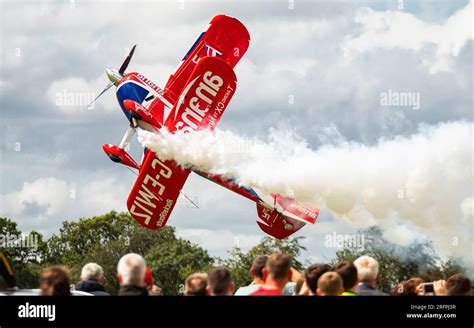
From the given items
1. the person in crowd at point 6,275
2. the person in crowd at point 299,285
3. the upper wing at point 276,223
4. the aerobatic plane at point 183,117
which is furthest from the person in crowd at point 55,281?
the upper wing at point 276,223

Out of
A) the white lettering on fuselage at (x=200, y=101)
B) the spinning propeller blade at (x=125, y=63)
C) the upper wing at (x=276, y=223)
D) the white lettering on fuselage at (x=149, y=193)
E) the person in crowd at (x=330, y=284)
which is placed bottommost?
the person in crowd at (x=330, y=284)

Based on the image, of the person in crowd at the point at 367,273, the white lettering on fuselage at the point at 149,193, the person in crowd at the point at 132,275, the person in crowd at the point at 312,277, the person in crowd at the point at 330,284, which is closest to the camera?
the person in crowd at the point at 132,275

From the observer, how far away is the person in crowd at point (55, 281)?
10703 mm

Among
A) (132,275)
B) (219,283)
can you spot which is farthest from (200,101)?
(132,275)

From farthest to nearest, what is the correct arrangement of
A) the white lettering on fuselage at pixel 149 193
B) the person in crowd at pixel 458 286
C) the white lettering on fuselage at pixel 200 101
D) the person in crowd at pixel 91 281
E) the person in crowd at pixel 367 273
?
the white lettering on fuselage at pixel 149 193, the white lettering on fuselage at pixel 200 101, the person in crowd at pixel 91 281, the person in crowd at pixel 367 273, the person in crowd at pixel 458 286

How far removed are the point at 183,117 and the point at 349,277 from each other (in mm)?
20687

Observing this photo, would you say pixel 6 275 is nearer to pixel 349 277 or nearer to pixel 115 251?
pixel 349 277

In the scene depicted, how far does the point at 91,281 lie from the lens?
13.7 metres

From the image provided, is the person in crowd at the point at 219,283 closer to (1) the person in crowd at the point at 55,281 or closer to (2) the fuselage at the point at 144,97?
(1) the person in crowd at the point at 55,281

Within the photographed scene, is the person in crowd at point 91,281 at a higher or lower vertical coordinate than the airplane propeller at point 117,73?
lower

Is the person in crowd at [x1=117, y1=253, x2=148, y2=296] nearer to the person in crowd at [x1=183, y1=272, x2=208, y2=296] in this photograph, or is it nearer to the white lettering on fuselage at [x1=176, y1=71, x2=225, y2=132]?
the person in crowd at [x1=183, y1=272, x2=208, y2=296]

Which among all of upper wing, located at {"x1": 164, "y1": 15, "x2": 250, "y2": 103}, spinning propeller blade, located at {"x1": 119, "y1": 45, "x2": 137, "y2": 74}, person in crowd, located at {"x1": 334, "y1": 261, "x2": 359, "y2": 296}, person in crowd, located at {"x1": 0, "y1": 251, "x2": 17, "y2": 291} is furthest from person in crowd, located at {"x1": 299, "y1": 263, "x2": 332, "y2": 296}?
spinning propeller blade, located at {"x1": 119, "y1": 45, "x2": 137, "y2": 74}
